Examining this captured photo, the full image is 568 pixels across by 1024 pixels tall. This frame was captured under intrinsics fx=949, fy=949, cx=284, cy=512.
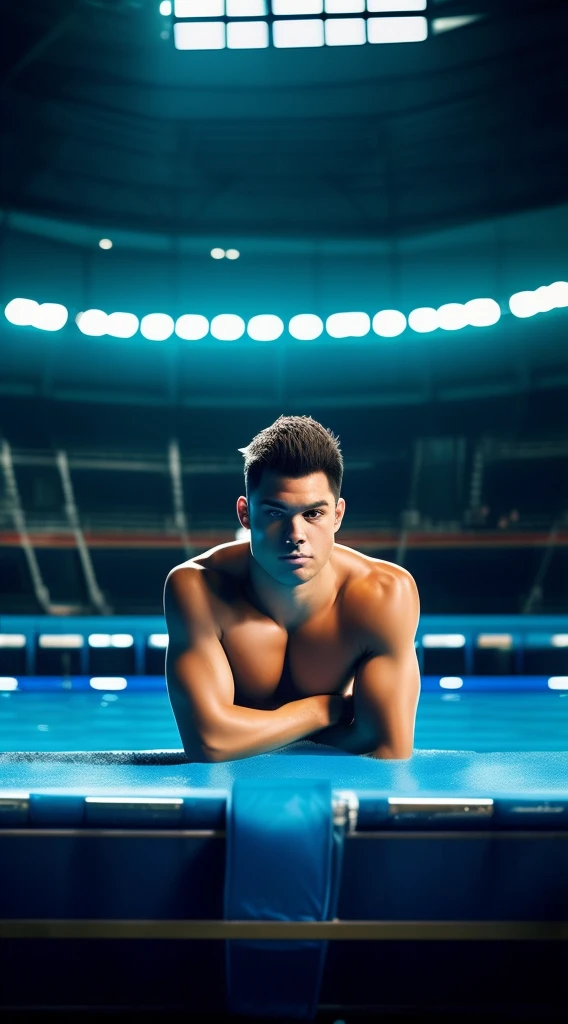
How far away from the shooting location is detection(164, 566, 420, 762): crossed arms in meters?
1.76

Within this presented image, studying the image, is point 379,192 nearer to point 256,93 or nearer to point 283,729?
point 256,93

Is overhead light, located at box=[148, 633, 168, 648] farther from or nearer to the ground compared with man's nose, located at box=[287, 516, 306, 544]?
nearer to the ground

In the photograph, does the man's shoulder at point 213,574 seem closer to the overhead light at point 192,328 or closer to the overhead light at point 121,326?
the overhead light at point 192,328

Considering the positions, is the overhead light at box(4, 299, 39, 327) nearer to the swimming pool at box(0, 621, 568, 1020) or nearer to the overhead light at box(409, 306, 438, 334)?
the overhead light at box(409, 306, 438, 334)

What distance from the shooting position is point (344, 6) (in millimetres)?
9883

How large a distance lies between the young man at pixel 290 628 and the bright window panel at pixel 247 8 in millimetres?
9495

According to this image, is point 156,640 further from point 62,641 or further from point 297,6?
point 297,6

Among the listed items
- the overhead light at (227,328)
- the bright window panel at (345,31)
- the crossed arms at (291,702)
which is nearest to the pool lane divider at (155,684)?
the overhead light at (227,328)

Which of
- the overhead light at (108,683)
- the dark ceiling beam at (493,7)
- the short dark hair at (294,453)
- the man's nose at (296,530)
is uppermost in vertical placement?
the dark ceiling beam at (493,7)

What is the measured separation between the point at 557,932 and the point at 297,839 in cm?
42

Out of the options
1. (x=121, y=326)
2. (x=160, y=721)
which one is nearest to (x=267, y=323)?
(x=121, y=326)

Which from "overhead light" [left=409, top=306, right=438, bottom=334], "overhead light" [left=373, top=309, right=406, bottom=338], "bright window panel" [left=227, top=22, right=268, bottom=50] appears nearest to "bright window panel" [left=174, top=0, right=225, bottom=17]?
"bright window panel" [left=227, top=22, right=268, bottom=50]

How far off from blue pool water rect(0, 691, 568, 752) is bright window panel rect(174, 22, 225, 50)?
7.27 metres

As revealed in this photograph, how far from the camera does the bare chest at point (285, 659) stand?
6.10 ft
